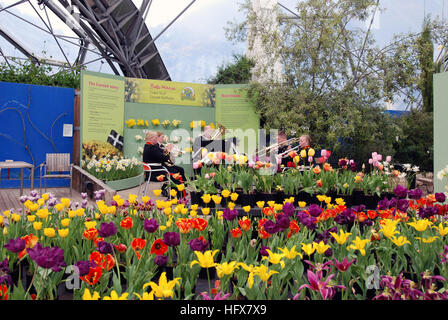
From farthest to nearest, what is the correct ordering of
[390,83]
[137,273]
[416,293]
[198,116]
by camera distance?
[198,116]
[390,83]
[137,273]
[416,293]

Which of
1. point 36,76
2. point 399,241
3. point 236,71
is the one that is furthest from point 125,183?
point 399,241

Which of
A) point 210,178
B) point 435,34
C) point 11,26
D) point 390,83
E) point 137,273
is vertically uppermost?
point 11,26

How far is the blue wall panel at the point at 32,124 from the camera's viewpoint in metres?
8.08

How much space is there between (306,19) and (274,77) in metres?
1.56

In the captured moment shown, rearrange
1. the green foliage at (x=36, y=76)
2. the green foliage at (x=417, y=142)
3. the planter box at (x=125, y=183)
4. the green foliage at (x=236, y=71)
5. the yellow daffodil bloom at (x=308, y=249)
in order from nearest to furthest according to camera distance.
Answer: the yellow daffodil bloom at (x=308, y=249)
the planter box at (x=125, y=183)
the green foliage at (x=36, y=76)
the green foliage at (x=417, y=142)
the green foliage at (x=236, y=71)

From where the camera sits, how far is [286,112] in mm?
8602

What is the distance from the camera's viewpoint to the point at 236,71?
39.0 ft

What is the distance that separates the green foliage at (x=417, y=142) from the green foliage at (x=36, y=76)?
811 centimetres

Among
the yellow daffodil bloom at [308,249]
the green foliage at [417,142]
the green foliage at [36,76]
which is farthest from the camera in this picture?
the green foliage at [417,142]

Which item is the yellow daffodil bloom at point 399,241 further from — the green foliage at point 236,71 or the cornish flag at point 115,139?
the green foliage at point 236,71

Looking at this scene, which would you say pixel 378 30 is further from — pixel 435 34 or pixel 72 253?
pixel 72 253

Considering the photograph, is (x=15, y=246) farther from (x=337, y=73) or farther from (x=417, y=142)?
(x=417, y=142)

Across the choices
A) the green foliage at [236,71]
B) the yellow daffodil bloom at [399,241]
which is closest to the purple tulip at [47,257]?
the yellow daffodil bloom at [399,241]
